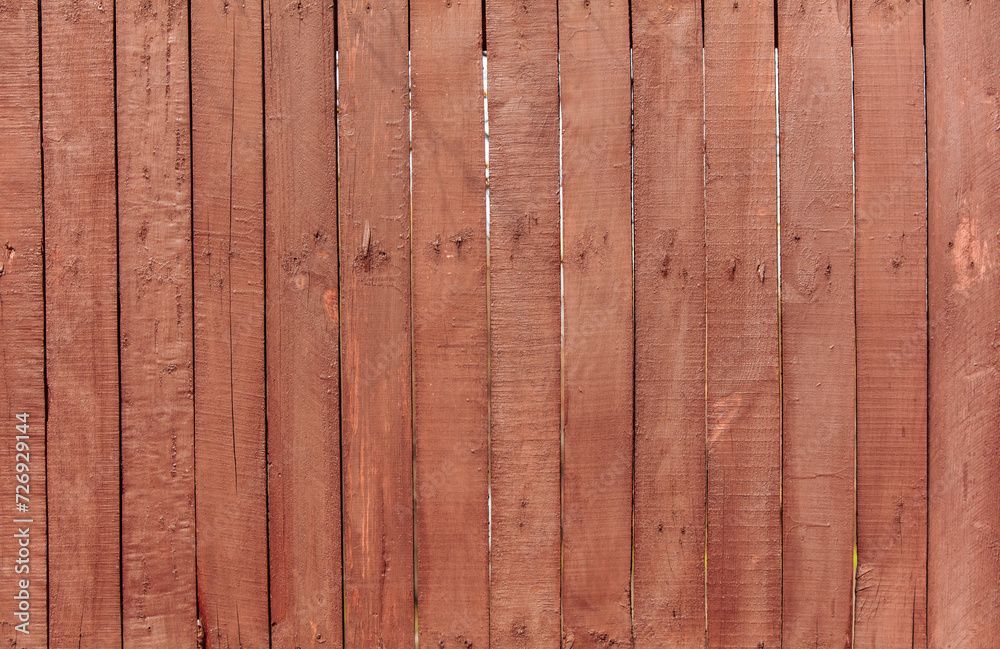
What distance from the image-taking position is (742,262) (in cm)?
170

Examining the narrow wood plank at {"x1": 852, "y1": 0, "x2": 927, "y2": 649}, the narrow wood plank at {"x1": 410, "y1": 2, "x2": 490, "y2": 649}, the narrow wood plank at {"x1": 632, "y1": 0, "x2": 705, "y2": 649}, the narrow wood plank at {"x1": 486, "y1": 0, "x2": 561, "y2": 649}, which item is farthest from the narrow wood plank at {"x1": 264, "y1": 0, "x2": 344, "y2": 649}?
the narrow wood plank at {"x1": 852, "y1": 0, "x2": 927, "y2": 649}

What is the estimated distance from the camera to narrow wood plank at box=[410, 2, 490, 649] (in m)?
1.71

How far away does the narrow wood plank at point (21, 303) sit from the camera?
5.69ft

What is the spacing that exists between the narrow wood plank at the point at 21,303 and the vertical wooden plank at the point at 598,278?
4.82 feet

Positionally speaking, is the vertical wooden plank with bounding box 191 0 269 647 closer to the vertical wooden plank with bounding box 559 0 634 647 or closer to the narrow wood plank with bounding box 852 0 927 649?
the vertical wooden plank with bounding box 559 0 634 647

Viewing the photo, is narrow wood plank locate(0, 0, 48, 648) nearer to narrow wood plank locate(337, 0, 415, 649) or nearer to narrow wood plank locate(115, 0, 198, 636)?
narrow wood plank locate(115, 0, 198, 636)

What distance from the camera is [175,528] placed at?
1.74 m

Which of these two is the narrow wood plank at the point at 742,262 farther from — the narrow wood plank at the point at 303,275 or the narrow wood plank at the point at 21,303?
the narrow wood plank at the point at 21,303

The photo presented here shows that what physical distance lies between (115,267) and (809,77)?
1994 mm

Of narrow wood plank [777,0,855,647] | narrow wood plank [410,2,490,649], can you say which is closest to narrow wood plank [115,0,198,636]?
narrow wood plank [410,2,490,649]

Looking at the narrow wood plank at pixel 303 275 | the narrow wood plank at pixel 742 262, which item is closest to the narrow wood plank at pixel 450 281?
the narrow wood plank at pixel 303 275

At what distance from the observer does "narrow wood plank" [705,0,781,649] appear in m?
1.70

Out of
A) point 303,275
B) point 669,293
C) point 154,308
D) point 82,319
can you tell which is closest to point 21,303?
point 82,319

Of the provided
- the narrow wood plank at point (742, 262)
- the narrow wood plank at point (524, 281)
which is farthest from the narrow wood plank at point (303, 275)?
the narrow wood plank at point (742, 262)
